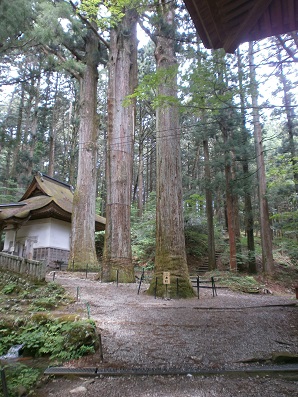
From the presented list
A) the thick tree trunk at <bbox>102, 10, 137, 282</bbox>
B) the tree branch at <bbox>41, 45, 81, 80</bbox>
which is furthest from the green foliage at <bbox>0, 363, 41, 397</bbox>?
the tree branch at <bbox>41, 45, 81, 80</bbox>

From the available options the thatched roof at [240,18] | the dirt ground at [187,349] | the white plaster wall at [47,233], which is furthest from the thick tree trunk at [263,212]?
the white plaster wall at [47,233]

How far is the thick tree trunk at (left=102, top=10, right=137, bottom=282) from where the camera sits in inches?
361

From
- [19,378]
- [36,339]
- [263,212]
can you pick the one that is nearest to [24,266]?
[36,339]

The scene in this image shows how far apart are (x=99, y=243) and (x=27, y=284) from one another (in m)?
13.1

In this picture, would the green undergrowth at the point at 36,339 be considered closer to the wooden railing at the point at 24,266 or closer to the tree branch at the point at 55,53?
the wooden railing at the point at 24,266

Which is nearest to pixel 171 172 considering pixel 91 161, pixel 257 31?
pixel 257 31

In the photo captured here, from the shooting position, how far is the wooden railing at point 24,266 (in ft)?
23.2

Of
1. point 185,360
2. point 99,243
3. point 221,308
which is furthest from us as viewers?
point 99,243

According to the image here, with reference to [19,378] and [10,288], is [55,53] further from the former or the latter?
[19,378]

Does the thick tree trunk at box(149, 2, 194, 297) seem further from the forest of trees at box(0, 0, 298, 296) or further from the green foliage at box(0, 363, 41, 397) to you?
the green foliage at box(0, 363, 41, 397)

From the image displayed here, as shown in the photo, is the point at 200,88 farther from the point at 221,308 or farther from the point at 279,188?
the point at 279,188

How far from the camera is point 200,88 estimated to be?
4.27 metres

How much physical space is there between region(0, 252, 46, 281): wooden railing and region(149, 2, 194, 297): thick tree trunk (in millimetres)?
2982

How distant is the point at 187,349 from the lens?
338 centimetres
